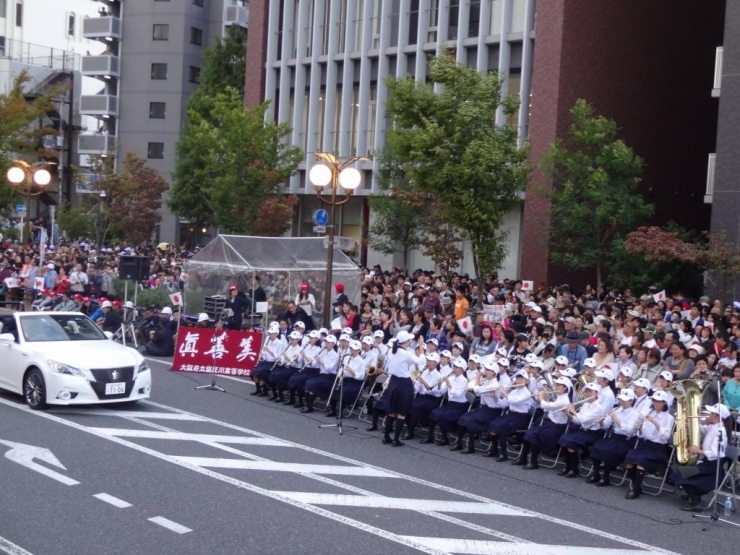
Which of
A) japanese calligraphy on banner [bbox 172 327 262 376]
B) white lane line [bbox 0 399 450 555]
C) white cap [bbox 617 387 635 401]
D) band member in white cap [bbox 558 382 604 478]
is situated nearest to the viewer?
white lane line [bbox 0 399 450 555]

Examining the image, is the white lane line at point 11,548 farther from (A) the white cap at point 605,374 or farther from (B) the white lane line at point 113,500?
(A) the white cap at point 605,374

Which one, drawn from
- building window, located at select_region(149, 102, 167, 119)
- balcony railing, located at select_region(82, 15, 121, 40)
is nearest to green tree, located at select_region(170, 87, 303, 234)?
building window, located at select_region(149, 102, 167, 119)

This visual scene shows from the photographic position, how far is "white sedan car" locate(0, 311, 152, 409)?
14477 millimetres

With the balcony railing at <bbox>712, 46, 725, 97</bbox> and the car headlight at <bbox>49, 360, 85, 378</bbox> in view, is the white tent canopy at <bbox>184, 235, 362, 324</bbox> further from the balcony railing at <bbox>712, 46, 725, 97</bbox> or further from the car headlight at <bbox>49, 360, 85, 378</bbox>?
the balcony railing at <bbox>712, 46, 725, 97</bbox>

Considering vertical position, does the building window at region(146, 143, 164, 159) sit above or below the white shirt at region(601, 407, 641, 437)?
above

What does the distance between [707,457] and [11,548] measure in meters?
7.70

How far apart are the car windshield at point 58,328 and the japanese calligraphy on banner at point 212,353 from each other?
2.10m

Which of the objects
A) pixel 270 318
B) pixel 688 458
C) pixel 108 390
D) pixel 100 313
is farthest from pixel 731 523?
pixel 100 313

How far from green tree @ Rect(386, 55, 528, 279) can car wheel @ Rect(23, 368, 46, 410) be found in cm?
895

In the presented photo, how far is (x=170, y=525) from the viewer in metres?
9.35

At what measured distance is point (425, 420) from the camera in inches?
569

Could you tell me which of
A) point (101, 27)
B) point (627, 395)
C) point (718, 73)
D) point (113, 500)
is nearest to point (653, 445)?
point (627, 395)

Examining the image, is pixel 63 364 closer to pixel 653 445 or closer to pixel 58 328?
pixel 58 328

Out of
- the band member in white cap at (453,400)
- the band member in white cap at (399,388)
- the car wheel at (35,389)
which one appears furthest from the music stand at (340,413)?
A: the car wheel at (35,389)
